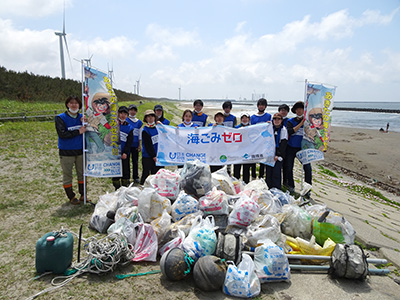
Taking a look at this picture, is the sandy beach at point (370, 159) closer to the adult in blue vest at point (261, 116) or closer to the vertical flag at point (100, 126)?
the adult in blue vest at point (261, 116)

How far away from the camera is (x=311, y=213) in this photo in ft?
15.9

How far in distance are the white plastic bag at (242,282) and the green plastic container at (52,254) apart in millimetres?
2100

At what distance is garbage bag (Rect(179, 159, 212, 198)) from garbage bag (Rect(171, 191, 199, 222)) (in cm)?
35

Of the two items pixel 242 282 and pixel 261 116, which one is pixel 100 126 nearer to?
pixel 261 116

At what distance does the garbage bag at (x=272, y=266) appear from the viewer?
3.41m

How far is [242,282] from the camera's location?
3.16 metres

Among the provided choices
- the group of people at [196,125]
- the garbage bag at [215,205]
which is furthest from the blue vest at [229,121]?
the garbage bag at [215,205]

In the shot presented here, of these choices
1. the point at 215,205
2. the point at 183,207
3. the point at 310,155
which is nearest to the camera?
the point at 215,205

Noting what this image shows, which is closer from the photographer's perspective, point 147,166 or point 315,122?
point 315,122

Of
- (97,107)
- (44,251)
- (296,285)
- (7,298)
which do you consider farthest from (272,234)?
(97,107)

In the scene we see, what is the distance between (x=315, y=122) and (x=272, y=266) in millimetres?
4218

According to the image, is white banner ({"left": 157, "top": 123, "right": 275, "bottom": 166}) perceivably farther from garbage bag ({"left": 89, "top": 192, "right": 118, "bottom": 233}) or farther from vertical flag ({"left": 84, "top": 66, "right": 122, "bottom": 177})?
garbage bag ({"left": 89, "top": 192, "right": 118, "bottom": 233})

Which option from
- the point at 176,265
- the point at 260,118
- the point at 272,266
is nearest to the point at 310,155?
the point at 260,118

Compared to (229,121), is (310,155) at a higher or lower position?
lower
